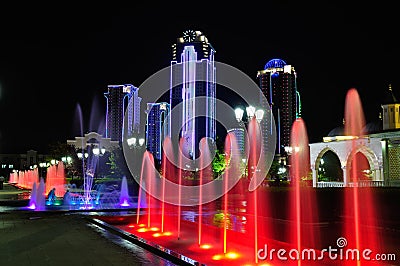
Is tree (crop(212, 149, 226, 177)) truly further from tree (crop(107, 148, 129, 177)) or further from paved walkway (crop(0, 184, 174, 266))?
paved walkway (crop(0, 184, 174, 266))

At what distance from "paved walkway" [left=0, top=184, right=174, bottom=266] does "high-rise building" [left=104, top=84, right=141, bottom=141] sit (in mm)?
71785

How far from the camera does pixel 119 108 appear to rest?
89000 mm

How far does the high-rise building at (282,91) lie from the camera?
87.9m

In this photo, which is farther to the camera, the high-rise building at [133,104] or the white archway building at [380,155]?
the high-rise building at [133,104]

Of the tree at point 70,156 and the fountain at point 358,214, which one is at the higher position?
the tree at point 70,156

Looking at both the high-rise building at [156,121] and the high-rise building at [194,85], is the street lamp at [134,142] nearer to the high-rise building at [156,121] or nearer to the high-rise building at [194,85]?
the high-rise building at [194,85]

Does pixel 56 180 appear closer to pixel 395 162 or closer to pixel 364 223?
pixel 395 162

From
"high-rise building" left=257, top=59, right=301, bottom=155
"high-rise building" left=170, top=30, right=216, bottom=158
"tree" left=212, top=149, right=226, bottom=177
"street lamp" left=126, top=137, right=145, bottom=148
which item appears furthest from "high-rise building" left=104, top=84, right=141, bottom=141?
"street lamp" left=126, top=137, right=145, bottom=148

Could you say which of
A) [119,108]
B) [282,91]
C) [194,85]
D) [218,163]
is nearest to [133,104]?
[119,108]

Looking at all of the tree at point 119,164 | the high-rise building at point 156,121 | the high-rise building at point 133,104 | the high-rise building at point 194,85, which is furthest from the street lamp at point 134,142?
the high-rise building at point 133,104

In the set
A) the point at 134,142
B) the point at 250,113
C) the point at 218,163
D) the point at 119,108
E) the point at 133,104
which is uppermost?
the point at 133,104

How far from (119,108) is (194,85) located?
1684 cm

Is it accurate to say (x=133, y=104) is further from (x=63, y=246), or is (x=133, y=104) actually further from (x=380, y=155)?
(x=63, y=246)

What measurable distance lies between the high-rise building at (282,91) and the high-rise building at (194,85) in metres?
11.0
